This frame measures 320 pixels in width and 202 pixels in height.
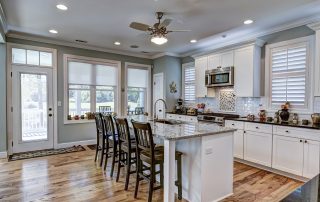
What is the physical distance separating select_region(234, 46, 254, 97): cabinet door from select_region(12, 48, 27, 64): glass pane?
17.0 feet

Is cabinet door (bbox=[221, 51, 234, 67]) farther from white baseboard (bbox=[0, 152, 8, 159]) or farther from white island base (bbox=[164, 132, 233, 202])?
white baseboard (bbox=[0, 152, 8, 159])

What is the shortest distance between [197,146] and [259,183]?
5.19ft

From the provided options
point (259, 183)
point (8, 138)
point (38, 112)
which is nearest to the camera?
point (259, 183)

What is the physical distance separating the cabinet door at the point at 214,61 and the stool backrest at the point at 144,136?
130 inches

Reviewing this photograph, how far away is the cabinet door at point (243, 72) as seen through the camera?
4.23 m

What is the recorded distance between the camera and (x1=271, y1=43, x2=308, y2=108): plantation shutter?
3.68m

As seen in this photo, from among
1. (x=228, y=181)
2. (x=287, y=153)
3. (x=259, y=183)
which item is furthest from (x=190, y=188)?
(x=287, y=153)

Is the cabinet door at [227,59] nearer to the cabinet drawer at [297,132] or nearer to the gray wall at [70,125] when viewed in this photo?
the cabinet drawer at [297,132]

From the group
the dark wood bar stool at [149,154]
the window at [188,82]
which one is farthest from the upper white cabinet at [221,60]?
the dark wood bar stool at [149,154]

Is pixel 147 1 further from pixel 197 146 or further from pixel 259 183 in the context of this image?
pixel 259 183

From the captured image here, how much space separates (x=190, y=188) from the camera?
2.56m

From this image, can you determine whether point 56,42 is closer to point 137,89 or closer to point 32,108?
point 32,108

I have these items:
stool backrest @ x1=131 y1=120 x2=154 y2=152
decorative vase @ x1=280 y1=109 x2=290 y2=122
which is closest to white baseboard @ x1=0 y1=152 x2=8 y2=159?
stool backrest @ x1=131 y1=120 x2=154 y2=152

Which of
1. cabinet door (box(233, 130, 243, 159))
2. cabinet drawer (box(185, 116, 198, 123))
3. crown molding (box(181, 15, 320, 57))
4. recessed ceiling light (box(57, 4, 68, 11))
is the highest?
recessed ceiling light (box(57, 4, 68, 11))
